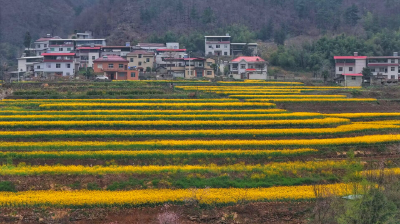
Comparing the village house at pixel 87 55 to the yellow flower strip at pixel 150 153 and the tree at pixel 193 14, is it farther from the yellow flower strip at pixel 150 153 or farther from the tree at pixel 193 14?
the yellow flower strip at pixel 150 153

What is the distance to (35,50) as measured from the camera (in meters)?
77.1

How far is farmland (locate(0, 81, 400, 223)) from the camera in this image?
2158cm

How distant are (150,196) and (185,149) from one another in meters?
7.50

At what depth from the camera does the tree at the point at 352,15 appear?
89.3m

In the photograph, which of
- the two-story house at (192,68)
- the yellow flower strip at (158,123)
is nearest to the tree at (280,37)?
the two-story house at (192,68)

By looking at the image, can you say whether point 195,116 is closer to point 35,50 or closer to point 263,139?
point 263,139

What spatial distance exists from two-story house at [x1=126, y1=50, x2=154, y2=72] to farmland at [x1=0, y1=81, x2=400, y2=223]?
2237 cm

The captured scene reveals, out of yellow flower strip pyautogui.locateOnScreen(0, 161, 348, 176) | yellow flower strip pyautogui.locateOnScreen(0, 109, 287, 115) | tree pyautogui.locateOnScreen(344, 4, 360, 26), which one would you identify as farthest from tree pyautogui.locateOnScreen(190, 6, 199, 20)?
yellow flower strip pyautogui.locateOnScreen(0, 161, 348, 176)

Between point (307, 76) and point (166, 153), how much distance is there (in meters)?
43.6

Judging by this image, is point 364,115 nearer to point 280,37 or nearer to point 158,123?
point 158,123

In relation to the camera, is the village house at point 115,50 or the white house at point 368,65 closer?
the white house at point 368,65

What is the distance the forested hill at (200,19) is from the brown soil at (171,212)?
60.5 m

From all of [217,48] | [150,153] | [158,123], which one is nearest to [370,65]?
[217,48]

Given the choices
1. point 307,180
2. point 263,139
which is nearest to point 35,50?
point 263,139
